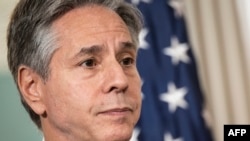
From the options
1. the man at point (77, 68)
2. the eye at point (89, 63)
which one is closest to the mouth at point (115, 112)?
the man at point (77, 68)

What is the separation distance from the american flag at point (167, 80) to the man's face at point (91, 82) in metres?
0.71

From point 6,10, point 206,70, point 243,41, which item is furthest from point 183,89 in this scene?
point 6,10

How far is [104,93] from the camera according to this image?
994 millimetres

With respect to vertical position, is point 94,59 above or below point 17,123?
above

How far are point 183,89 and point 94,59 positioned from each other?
0.84 meters

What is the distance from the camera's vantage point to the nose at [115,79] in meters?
0.99

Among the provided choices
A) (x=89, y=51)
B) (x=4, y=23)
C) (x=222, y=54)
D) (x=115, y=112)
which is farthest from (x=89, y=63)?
(x=222, y=54)

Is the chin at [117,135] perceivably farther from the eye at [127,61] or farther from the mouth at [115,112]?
the eye at [127,61]

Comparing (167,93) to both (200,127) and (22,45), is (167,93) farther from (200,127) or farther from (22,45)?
(22,45)

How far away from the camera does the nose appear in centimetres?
99

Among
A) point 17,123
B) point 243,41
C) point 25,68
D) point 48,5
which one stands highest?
point 243,41

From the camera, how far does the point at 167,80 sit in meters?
1.82

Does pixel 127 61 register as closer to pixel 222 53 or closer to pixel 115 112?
pixel 115 112

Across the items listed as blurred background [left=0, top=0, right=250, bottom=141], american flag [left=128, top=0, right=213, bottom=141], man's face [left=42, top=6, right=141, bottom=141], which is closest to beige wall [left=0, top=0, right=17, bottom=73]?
american flag [left=128, top=0, right=213, bottom=141]
